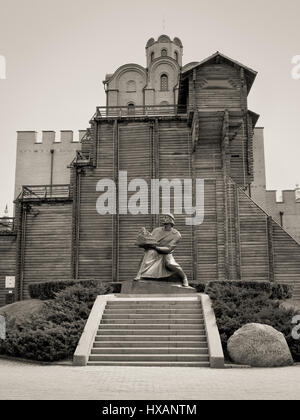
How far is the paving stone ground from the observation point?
9258 mm

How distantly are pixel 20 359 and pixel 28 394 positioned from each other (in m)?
7.16

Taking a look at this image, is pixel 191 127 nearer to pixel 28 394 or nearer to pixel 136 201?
pixel 136 201

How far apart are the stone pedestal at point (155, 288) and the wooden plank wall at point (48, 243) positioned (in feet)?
41.0

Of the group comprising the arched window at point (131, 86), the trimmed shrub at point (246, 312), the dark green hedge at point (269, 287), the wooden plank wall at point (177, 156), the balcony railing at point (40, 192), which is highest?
the arched window at point (131, 86)

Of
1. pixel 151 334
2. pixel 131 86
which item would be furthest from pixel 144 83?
pixel 151 334

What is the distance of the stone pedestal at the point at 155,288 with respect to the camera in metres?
21.7

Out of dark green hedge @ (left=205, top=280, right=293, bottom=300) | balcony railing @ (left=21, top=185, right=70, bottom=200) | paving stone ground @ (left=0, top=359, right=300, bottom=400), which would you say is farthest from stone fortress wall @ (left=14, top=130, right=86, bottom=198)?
paving stone ground @ (left=0, top=359, right=300, bottom=400)

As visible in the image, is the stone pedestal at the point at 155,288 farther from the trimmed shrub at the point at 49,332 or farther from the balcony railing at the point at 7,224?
the balcony railing at the point at 7,224

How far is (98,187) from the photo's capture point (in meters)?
34.2

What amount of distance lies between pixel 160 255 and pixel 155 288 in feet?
→ 4.55

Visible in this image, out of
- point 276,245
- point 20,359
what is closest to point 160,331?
point 20,359

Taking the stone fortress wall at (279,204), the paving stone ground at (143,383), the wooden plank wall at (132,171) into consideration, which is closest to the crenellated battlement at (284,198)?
the stone fortress wall at (279,204)

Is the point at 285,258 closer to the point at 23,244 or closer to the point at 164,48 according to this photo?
the point at 23,244

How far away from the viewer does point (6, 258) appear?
120ft
